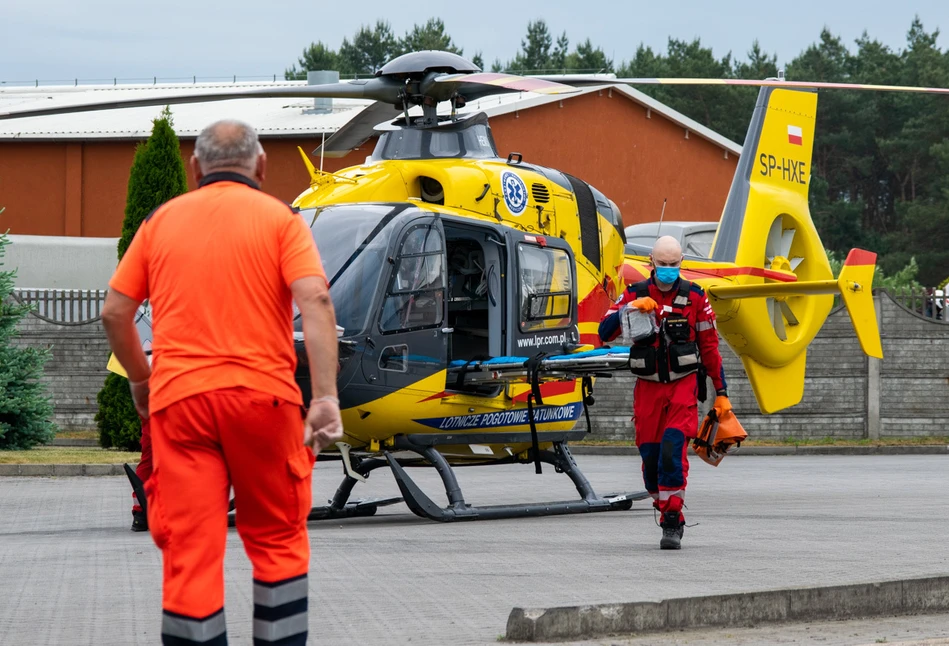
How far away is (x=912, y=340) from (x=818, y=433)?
6.97 ft

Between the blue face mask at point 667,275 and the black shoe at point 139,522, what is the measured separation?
13.7ft

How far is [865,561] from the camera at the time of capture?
8023mm

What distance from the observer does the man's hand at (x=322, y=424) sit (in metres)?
4.59

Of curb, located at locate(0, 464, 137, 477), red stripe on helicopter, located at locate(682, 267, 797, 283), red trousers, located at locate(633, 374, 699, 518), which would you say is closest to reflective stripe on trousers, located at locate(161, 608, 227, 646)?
red trousers, located at locate(633, 374, 699, 518)

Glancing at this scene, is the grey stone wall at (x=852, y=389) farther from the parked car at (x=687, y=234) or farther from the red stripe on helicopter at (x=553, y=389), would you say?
the red stripe on helicopter at (x=553, y=389)

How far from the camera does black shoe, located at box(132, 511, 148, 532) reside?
10.3 meters

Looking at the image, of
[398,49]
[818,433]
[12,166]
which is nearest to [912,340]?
[818,433]

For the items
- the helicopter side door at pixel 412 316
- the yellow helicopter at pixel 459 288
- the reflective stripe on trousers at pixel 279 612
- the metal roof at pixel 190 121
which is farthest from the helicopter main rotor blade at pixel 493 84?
the metal roof at pixel 190 121

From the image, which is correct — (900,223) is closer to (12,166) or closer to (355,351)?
(12,166)

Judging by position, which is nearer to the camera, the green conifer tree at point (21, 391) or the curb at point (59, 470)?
the curb at point (59, 470)

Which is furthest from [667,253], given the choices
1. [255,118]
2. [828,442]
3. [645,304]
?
[255,118]

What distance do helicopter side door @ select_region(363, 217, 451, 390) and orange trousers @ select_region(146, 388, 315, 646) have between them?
5.92 metres

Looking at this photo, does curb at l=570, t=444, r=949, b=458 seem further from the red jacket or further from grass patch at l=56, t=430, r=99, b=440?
the red jacket

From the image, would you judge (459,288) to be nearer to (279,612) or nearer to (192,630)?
(279,612)
